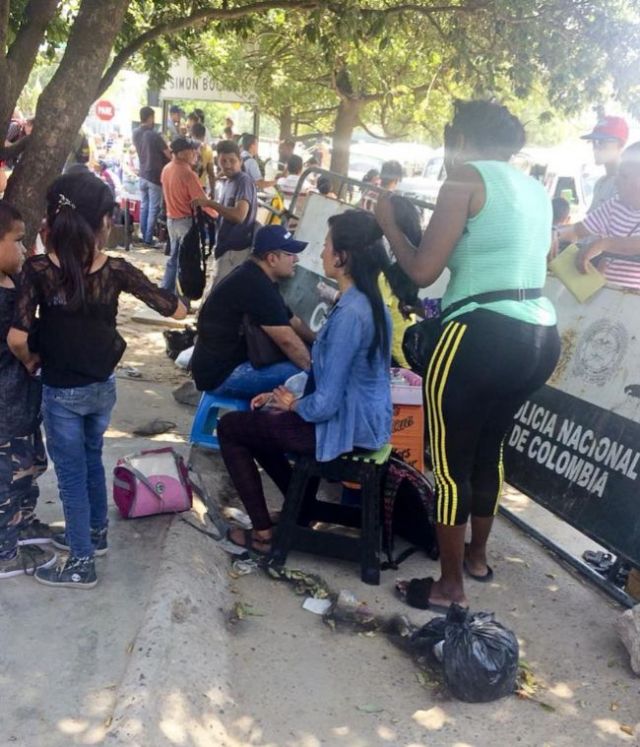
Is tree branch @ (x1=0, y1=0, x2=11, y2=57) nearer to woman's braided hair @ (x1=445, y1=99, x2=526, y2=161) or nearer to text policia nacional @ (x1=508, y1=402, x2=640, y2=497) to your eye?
woman's braided hair @ (x1=445, y1=99, x2=526, y2=161)

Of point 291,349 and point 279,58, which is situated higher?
point 279,58

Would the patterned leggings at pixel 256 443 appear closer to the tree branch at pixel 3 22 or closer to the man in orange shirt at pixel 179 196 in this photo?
the tree branch at pixel 3 22

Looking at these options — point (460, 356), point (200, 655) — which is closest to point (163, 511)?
point (200, 655)

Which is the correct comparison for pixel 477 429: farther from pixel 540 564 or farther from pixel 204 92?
pixel 204 92

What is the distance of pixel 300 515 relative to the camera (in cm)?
434

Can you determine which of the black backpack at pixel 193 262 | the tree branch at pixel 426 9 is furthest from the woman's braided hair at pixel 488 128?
the black backpack at pixel 193 262

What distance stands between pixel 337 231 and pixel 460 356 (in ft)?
2.80

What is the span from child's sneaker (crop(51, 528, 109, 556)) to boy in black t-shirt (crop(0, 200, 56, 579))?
5cm

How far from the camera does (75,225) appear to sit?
3.19 metres

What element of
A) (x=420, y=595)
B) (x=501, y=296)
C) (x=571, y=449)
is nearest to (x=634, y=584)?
(x=571, y=449)

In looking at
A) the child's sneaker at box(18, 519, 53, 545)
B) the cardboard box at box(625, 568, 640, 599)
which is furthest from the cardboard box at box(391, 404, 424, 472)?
the child's sneaker at box(18, 519, 53, 545)

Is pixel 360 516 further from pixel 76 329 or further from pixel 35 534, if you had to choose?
pixel 76 329

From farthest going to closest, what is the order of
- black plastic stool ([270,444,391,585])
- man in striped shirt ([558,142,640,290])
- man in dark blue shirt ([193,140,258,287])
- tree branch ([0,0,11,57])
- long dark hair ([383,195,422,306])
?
man in dark blue shirt ([193,140,258,287]) → tree branch ([0,0,11,57]) → man in striped shirt ([558,142,640,290]) → black plastic stool ([270,444,391,585]) → long dark hair ([383,195,422,306])

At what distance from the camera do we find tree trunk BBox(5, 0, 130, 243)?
4.71 m
